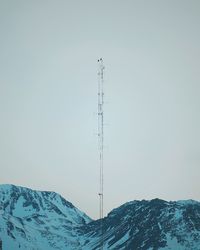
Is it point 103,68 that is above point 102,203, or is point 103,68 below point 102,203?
above

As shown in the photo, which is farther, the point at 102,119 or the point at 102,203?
the point at 102,119

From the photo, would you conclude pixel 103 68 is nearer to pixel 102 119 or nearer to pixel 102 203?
pixel 102 119

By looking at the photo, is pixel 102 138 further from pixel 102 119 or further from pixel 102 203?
pixel 102 203

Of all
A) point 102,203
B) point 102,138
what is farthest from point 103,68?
point 102,203

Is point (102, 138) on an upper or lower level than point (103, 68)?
lower

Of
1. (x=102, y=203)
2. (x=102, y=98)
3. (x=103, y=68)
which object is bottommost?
(x=102, y=203)

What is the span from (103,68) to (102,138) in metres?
16.4

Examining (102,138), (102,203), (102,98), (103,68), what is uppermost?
(103,68)

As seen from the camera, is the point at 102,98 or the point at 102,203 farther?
the point at 102,98

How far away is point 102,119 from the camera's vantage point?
10094 cm

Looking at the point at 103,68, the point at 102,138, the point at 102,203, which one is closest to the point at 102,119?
the point at 102,138

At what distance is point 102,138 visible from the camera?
102 m

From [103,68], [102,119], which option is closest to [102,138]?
[102,119]

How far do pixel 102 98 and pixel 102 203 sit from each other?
2596 cm
